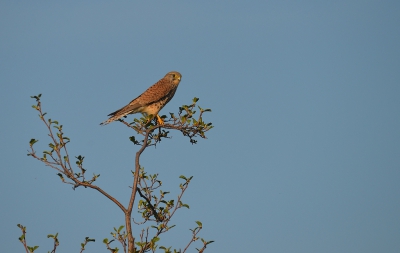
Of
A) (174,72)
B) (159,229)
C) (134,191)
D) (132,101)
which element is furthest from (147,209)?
(174,72)

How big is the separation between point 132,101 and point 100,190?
434 centimetres

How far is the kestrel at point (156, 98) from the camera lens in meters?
7.76

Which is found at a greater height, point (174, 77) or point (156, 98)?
point (174, 77)

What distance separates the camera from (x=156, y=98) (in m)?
8.24

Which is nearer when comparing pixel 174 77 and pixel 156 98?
pixel 156 98

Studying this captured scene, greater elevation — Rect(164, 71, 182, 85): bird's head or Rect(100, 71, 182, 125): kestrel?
Rect(164, 71, 182, 85): bird's head

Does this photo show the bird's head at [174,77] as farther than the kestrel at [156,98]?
Yes

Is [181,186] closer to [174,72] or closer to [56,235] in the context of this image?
[56,235]

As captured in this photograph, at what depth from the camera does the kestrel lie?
25.5 feet

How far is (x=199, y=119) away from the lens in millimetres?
4945

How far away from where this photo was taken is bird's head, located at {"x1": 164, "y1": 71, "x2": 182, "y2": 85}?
896cm

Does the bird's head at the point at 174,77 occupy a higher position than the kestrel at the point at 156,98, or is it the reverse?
the bird's head at the point at 174,77

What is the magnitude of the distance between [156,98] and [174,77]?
3.05ft

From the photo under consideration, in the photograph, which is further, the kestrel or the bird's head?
the bird's head
